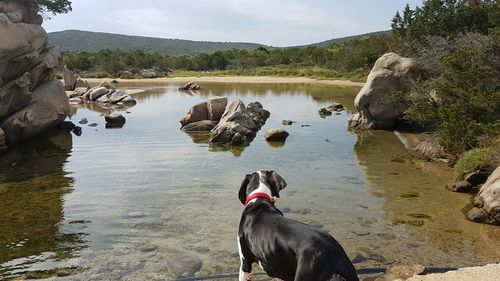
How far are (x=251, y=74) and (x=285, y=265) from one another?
86.7 m

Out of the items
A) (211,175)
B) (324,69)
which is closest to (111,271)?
(211,175)

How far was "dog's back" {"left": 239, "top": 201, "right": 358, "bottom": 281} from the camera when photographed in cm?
472

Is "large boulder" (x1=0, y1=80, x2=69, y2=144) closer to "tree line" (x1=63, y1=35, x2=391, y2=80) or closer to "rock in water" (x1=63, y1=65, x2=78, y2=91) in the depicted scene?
"rock in water" (x1=63, y1=65, x2=78, y2=91)

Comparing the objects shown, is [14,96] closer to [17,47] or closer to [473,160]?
[17,47]

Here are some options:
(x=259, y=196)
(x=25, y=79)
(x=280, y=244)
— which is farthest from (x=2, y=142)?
(x=280, y=244)

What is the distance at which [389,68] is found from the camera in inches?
1001

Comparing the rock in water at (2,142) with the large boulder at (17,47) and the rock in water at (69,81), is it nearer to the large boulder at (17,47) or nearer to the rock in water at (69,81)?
the large boulder at (17,47)

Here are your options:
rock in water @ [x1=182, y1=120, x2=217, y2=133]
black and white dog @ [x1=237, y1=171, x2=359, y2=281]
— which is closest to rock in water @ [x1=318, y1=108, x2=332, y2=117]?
rock in water @ [x1=182, y1=120, x2=217, y2=133]

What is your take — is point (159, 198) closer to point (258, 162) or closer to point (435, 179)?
point (258, 162)

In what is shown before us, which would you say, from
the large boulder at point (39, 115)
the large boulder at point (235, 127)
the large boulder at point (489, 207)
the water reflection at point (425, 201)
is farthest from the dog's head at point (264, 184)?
the large boulder at point (39, 115)

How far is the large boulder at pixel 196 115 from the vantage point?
Answer: 2881 centimetres

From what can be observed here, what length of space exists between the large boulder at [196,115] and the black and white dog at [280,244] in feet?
73.0

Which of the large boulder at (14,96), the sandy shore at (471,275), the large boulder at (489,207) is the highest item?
the large boulder at (14,96)

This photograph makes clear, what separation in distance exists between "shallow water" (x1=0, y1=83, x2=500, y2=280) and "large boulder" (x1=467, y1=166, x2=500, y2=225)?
1.02 feet
